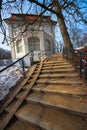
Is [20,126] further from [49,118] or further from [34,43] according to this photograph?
[34,43]

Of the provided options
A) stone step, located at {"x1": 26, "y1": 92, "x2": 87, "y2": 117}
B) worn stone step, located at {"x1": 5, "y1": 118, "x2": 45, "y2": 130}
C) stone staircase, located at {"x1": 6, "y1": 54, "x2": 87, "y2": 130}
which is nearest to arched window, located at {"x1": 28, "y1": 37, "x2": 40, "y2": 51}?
stone staircase, located at {"x1": 6, "y1": 54, "x2": 87, "y2": 130}

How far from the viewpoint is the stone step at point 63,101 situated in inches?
141

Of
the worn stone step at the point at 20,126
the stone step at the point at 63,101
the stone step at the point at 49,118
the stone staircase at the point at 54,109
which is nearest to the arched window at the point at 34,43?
the stone staircase at the point at 54,109

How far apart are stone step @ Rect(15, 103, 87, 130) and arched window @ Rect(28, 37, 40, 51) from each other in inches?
614

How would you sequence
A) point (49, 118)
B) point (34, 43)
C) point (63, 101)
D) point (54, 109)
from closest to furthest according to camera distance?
point (49, 118) < point (54, 109) < point (63, 101) < point (34, 43)

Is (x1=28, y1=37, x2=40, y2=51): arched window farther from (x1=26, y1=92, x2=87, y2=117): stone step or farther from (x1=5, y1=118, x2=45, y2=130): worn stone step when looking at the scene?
(x1=5, y1=118, x2=45, y2=130): worn stone step

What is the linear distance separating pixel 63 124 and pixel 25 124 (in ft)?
3.23

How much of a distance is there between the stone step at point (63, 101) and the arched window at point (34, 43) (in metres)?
14.9

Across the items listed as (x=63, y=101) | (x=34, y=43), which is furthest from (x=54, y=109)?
(x=34, y=43)

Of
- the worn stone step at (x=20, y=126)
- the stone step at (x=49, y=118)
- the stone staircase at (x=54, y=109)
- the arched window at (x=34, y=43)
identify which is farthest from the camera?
the arched window at (x=34, y=43)

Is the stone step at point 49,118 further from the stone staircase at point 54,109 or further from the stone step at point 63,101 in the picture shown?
the stone step at point 63,101

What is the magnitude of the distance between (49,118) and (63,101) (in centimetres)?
76

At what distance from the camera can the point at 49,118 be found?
3.61m

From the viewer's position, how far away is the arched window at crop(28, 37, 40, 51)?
19.5 meters
